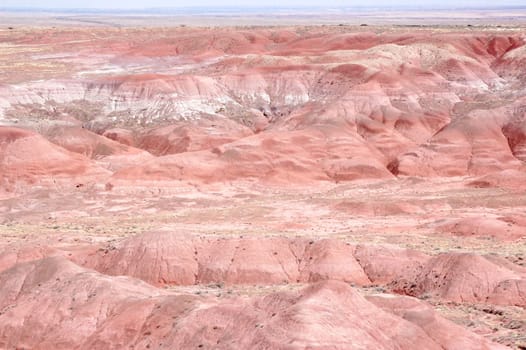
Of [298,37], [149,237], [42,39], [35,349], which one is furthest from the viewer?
[42,39]

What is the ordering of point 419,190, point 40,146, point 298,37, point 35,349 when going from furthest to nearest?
point 298,37 < point 40,146 < point 419,190 < point 35,349

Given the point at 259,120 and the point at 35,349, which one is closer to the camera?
the point at 35,349

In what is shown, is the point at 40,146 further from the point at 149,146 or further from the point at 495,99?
the point at 495,99

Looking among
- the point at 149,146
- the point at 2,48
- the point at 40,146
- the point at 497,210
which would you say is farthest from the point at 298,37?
the point at 497,210

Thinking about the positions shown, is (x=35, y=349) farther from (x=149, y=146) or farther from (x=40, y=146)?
(x=149, y=146)

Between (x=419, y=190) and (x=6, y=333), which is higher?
(x=6, y=333)

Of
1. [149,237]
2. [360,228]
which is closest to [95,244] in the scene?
[149,237]
